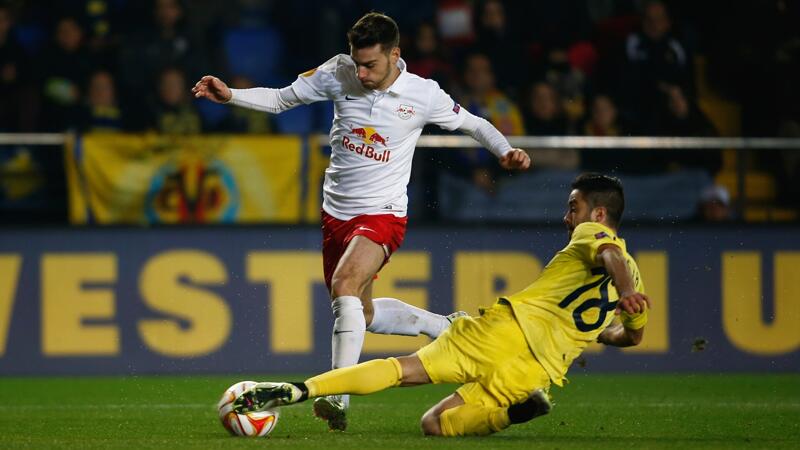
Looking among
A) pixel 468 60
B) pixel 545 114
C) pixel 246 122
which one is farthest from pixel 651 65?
pixel 246 122

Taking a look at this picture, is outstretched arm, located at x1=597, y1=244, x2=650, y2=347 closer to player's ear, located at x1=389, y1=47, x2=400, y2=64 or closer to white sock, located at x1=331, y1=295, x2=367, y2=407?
white sock, located at x1=331, y1=295, x2=367, y2=407

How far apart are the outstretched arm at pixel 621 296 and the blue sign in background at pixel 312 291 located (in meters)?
4.30

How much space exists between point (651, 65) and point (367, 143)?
5584 millimetres

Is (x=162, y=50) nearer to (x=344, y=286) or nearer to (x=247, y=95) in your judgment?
(x=247, y=95)

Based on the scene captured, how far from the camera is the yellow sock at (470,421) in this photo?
620 cm

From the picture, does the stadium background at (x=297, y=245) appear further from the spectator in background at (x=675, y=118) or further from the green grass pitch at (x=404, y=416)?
→ the green grass pitch at (x=404, y=416)

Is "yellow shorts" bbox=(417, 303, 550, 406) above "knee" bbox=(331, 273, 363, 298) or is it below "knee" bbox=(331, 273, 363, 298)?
below

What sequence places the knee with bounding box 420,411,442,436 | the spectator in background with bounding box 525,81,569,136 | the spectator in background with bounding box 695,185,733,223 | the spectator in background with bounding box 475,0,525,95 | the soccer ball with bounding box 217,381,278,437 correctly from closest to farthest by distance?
the soccer ball with bounding box 217,381,278,437, the knee with bounding box 420,411,442,436, the spectator in background with bounding box 695,185,733,223, the spectator in background with bounding box 525,81,569,136, the spectator in background with bounding box 475,0,525,95

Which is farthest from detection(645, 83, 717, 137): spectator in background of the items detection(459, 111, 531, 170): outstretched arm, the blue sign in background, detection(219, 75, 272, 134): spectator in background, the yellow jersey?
the yellow jersey

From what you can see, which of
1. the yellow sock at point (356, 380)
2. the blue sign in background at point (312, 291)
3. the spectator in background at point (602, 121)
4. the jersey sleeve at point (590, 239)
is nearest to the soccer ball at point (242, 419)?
the yellow sock at point (356, 380)

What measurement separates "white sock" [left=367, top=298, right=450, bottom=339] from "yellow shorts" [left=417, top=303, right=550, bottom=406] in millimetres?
1628

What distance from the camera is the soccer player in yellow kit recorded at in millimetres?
6086

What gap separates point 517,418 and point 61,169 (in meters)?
5.79

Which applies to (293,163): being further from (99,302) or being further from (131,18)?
(131,18)
